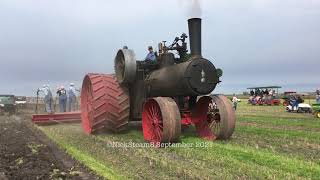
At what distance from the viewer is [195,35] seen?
1097cm

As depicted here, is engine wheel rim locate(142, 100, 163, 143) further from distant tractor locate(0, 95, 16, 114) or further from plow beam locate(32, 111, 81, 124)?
distant tractor locate(0, 95, 16, 114)

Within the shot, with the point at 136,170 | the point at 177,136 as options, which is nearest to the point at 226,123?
the point at 177,136

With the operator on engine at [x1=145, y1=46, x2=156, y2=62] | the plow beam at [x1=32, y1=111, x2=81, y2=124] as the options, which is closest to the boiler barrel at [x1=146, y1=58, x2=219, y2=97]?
the operator on engine at [x1=145, y1=46, x2=156, y2=62]

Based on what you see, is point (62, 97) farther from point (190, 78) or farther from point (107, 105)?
point (190, 78)

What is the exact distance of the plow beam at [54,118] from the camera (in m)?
18.2

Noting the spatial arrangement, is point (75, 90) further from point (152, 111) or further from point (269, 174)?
point (269, 174)

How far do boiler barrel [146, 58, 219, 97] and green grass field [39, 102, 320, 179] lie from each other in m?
1.21

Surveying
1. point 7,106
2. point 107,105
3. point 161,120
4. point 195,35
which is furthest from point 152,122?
point 7,106

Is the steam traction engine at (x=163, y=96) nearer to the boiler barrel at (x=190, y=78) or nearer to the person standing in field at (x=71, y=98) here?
the boiler barrel at (x=190, y=78)

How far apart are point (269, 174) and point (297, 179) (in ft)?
1.58

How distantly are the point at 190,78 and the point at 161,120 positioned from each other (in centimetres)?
121

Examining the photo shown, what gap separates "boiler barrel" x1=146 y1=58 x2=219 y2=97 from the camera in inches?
432

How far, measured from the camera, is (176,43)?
495 inches

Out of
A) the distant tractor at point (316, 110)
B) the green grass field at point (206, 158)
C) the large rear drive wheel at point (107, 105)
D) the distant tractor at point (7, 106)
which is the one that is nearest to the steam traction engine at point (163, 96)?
the large rear drive wheel at point (107, 105)
